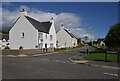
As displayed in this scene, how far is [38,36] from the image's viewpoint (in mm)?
25234

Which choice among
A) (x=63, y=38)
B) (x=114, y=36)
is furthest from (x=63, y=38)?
(x=114, y=36)

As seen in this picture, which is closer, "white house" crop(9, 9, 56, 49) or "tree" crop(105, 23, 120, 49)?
"white house" crop(9, 9, 56, 49)

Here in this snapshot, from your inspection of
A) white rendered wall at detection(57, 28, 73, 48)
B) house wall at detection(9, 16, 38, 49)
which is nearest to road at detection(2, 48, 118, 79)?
house wall at detection(9, 16, 38, 49)

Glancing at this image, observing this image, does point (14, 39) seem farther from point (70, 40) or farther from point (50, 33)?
point (70, 40)

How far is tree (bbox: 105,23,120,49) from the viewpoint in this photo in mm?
25525

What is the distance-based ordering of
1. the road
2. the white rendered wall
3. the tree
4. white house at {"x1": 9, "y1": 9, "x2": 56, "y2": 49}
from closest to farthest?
1. the road
2. white house at {"x1": 9, "y1": 9, "x2": 56, "y2": 49}
3. the tree
4. the white rendered wall

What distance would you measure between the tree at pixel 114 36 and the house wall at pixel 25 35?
19627 millimetres

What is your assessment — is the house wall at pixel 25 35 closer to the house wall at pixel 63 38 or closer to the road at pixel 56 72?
the road at pixel 56 72

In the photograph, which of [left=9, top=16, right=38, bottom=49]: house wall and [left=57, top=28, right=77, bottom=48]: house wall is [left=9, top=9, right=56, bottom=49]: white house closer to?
[left=9, top=16, right=38, bottom=49]: house wall

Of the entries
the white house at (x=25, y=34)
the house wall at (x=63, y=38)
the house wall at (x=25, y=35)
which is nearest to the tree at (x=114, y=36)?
the white house at (x=25, y=34)

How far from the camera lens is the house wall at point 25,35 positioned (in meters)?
25.2

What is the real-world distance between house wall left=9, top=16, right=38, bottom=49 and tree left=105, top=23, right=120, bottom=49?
64.4 feet

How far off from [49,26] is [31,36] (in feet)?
28.6

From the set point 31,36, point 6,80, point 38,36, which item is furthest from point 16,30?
point 6,80
